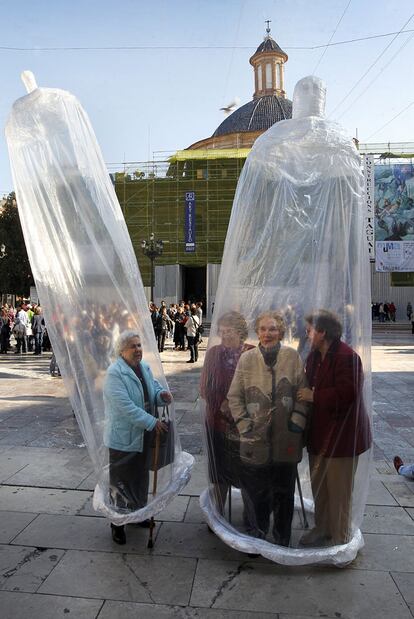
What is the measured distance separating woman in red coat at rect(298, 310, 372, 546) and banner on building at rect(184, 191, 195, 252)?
95.4ft

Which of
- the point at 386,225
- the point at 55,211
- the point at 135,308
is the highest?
the point at 386,225

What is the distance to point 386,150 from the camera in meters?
32.4

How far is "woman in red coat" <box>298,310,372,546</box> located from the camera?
2.70 meters

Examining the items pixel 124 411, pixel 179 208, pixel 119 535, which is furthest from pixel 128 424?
A: pixel 179 208

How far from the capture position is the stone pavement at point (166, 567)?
93.7 inches

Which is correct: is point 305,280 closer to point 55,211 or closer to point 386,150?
point 55,211

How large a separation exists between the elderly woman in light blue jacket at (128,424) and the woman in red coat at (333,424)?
3.17 feet

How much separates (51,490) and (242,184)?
2.80 metres

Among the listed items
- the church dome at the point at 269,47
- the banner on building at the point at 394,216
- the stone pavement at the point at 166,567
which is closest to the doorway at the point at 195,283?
the banner on building at the point at 394,216

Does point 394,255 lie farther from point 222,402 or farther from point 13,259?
point 222,402

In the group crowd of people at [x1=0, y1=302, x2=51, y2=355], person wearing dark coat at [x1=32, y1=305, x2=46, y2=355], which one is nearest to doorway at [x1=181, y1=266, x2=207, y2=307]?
crowd of people at [x1=0, y1=302, x2=51, y2=355]

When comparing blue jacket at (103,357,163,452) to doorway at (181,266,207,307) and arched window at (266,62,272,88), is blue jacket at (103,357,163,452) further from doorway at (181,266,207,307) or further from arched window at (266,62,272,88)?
arched window at (266,62,272,88)

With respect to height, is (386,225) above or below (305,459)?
above

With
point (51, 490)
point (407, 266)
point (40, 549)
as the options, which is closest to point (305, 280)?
point (40, 549)
